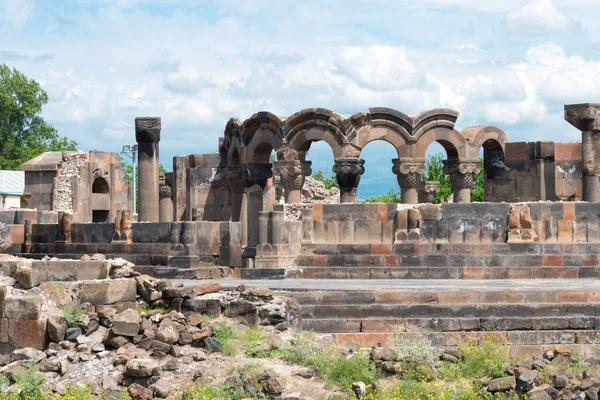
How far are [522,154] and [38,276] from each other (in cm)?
1359

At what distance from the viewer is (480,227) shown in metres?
18.3

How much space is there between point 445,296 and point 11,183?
134ft

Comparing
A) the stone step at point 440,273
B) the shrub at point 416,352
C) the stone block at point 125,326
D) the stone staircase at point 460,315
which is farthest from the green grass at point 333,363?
the stone step at point 440,273

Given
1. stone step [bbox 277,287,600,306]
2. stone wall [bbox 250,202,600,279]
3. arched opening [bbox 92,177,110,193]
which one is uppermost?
arched opening [bbox 92,177,110,193]

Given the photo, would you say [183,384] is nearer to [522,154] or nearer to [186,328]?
[186,328]

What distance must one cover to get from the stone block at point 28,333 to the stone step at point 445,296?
3.24 metres

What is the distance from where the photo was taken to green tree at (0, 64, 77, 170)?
58469 mm

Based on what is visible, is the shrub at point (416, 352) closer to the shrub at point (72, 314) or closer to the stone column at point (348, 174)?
the shrub at point (72, 314)

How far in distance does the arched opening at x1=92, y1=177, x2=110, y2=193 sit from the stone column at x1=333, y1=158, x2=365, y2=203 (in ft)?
61.9

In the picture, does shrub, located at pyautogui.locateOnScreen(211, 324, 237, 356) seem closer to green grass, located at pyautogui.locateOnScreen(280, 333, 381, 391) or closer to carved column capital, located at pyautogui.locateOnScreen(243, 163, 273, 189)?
green grass, located at pyautogui.locateOnScreen(280, 333, 381, 391)

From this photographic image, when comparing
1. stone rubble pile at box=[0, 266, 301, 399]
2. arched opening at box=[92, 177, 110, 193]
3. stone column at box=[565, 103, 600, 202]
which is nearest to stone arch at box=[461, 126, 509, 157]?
stone column at box=[565, 103, 600, 202]

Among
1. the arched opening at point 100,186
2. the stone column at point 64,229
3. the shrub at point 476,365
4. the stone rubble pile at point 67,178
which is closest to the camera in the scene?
the shrub at point 476,365

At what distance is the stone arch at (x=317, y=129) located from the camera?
2216 centimetres

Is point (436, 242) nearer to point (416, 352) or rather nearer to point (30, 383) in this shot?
point (416, 352)
